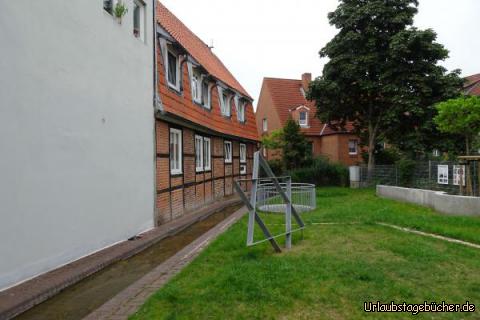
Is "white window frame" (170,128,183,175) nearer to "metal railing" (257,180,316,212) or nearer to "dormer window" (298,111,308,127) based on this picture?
"metal railing" (257,180,316,212)

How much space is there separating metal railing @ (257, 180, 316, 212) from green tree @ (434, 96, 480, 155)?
15.2 ft

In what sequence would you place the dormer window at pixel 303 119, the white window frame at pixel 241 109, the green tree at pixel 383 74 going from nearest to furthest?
the green tree at pixel 383 74 → the white window frame at pixel 241 109 → the dormer window at pixel 303 119

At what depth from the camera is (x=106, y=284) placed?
5543 millimetres

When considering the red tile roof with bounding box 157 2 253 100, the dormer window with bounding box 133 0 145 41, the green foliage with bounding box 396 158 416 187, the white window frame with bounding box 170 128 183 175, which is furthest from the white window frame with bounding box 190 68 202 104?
the green foliage with bounding box 396 158 416 187

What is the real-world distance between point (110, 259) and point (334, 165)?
1787 centimetres

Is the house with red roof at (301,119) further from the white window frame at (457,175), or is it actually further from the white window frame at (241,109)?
the white window frame at (457,175)

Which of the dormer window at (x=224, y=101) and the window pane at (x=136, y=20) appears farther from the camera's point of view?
the dormer window at (x=224, y=101)

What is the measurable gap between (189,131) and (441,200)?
7.75 m

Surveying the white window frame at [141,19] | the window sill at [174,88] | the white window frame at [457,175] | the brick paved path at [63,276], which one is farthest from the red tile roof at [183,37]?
the white window frame at [457,175]

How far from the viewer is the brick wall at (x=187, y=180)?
33.0ft

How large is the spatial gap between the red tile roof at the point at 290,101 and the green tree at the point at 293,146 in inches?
289

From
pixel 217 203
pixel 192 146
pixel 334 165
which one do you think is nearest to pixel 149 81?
pixel 192 146

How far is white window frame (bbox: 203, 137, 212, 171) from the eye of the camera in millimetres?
14495

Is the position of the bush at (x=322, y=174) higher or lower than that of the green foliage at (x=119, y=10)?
lower
